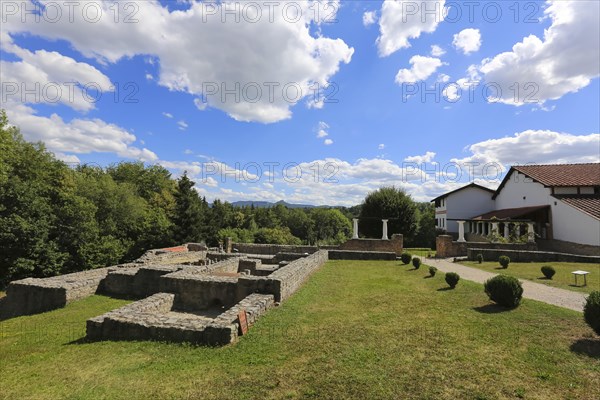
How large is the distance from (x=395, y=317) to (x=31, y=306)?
15.4 m

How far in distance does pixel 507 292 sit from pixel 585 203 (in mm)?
21312

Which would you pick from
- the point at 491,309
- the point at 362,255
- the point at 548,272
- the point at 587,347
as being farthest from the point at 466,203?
the point at 587,347

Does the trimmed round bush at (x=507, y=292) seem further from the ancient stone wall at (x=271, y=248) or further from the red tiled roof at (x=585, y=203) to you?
the red tiled roof at (x=585, y=203)

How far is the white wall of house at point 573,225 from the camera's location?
20.9m

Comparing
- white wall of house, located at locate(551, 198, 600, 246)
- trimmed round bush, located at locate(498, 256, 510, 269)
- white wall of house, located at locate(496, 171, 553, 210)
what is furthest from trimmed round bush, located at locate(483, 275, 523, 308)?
white wall of house, located at locate(496, 171, 553, 210)

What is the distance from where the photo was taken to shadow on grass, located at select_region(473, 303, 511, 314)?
8.75 metres

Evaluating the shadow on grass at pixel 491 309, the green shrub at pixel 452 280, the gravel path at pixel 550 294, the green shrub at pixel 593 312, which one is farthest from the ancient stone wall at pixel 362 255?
the green shrub at pixel 593 312

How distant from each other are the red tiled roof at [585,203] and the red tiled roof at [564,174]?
1073 mm

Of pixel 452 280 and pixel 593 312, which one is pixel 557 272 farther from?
pixel 593 312

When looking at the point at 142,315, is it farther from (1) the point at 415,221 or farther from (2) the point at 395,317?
(1) the point at 415,221

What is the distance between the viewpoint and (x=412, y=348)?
6469 mm

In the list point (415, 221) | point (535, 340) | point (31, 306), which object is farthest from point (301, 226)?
point (535, 340)

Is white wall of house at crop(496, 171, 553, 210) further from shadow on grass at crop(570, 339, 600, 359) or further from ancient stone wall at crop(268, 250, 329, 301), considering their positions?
shadow on grass at crop(570, 339, 600, 359)

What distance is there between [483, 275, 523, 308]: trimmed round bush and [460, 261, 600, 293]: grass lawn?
179 inches
